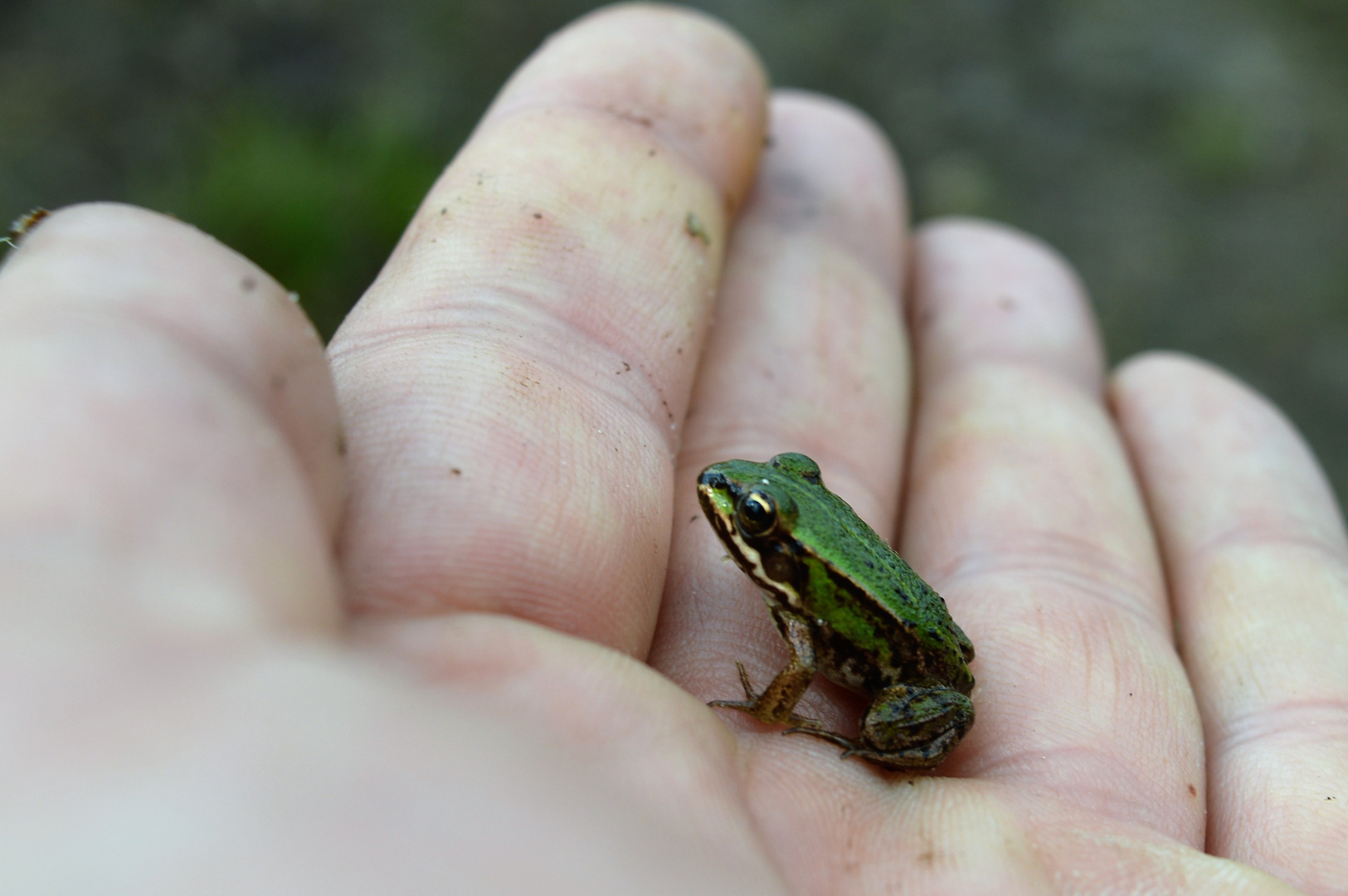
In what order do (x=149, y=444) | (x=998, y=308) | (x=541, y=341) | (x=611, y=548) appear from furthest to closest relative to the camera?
(x=998, y=308)
(x=541, y=341)
(x=611, y=548)
(x=149, y=444)

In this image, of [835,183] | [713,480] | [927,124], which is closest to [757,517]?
[713,480]

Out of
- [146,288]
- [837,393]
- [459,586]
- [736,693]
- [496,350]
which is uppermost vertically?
[146,288]

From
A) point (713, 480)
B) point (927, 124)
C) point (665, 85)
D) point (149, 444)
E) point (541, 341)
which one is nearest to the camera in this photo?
point (149, 444)

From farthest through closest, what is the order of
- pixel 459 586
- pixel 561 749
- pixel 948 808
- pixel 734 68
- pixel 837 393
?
pixel 734 68, pixel 837 393, pixel 948 808, pixel 459 586, pixel 561 749

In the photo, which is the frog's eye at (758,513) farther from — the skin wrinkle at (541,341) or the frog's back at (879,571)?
the skin wrinkle at (541,341)

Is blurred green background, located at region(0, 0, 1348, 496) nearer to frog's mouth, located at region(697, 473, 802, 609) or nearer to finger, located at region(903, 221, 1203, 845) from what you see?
finger, located at region(903, 221, 1203, 845)

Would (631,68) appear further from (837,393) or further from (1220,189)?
(1220,189)

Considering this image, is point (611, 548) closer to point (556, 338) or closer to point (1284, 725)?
point (556, 338)

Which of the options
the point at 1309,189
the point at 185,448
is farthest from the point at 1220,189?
the point at 185,448
